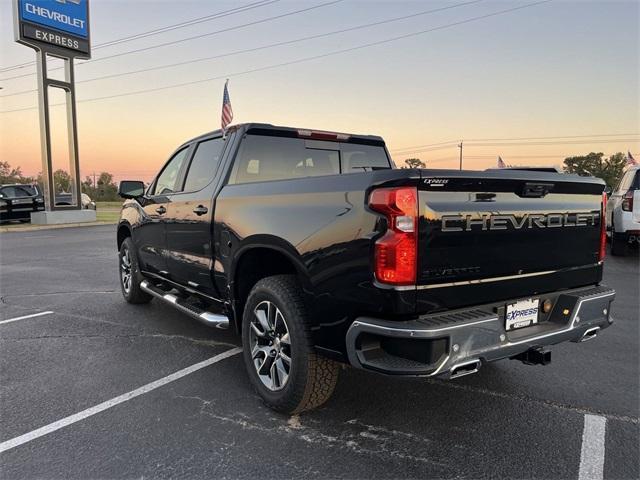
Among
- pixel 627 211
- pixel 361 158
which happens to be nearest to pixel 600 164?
pixel 627 211

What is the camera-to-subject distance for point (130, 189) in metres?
5.65

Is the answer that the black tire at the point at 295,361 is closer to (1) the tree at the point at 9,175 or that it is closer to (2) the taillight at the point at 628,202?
(2) the taillight at the point at 628,202

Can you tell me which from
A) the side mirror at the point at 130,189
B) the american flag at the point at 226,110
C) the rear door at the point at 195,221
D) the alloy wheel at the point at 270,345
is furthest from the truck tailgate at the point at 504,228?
the side mirror at the point at 130,189

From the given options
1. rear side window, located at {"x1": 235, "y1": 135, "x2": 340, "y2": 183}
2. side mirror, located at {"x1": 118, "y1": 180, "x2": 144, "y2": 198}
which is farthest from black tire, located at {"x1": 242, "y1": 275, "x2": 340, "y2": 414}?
side mirror, located at {"x1": 118, "y1": 180, "x2": 144, "y2": 198}

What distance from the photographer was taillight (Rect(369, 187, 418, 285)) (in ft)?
8.05

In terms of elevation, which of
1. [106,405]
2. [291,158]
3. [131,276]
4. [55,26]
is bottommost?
[106,405]

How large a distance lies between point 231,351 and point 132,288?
7.57 feet

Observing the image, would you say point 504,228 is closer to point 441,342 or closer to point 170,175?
point 441,342

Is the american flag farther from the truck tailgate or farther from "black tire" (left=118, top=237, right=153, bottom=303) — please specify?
the truck tailgate

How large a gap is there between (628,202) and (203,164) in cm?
828

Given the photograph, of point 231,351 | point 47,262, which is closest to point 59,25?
point 47,262

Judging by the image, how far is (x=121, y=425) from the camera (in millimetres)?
3061

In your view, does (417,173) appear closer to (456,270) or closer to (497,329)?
(456,270)

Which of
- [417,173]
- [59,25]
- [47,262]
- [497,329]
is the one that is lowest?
[47,262]
